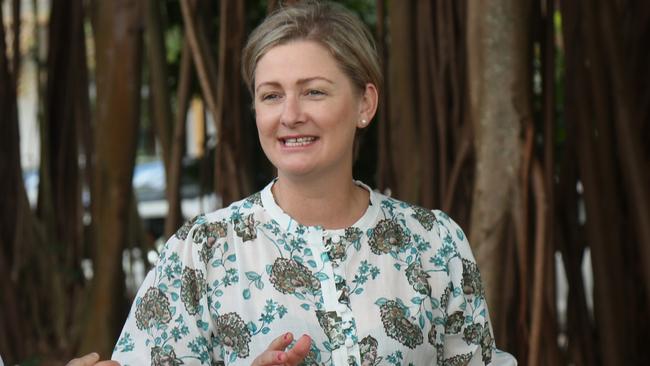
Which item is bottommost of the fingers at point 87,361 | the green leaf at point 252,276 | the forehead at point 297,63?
the fingers at point 87,361

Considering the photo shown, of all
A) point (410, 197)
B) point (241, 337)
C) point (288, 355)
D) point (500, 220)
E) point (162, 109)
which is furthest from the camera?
point (162, 109)

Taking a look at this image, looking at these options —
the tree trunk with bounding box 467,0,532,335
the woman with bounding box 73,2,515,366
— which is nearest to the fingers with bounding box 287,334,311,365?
the woman with bounding box 73,2,515,366

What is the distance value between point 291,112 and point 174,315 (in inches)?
12.7

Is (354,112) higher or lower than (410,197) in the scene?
higher

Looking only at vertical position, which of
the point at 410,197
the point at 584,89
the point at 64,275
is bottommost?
the point at 64,275

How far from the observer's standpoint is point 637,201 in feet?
8.78

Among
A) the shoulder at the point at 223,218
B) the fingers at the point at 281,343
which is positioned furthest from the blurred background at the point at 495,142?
the fingers at the point at 281,343

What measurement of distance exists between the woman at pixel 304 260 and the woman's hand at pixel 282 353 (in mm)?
118

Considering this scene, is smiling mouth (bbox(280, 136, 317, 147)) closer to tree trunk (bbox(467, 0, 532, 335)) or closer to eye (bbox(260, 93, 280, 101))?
eye (bbox(260, 93, 280, 101))

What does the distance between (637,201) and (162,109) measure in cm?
135

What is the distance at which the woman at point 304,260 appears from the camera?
5.39 feet

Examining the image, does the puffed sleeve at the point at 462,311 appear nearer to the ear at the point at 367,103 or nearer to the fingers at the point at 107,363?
the ear at the point at 367,103

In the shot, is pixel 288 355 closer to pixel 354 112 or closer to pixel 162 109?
pixel 354 112

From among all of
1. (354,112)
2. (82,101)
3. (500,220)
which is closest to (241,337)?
(354,112)
